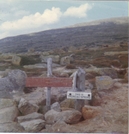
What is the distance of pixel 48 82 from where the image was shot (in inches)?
171

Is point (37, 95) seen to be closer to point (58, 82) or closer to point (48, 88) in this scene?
point (48, 88)

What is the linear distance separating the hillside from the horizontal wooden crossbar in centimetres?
34

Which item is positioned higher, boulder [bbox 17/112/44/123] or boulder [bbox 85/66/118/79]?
boulder [bbox 85/66/118/79]

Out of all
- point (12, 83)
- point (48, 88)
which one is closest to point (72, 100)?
point (48, 88)

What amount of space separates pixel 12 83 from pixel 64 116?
0.70m

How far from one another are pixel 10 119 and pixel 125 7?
5.95 feet

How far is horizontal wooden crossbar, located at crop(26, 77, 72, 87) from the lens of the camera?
432 centimetres

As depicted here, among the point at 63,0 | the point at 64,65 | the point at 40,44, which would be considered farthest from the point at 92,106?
the point at 63,0

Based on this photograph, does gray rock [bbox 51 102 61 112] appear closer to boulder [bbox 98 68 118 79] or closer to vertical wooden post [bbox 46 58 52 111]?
vertical wooden post [bbox 46 58 52 111]

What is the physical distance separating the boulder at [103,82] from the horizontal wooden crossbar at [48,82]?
0.31m

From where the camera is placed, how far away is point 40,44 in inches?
171

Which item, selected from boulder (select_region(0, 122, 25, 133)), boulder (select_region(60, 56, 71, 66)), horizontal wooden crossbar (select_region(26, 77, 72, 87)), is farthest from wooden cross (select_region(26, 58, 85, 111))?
boulder (select_region(0, 122, 25, 133))

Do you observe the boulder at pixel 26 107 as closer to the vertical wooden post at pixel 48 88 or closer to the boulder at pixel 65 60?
the vertical wooden post at pixel 48 88

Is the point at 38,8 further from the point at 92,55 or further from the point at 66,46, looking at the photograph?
the point at 92,55
